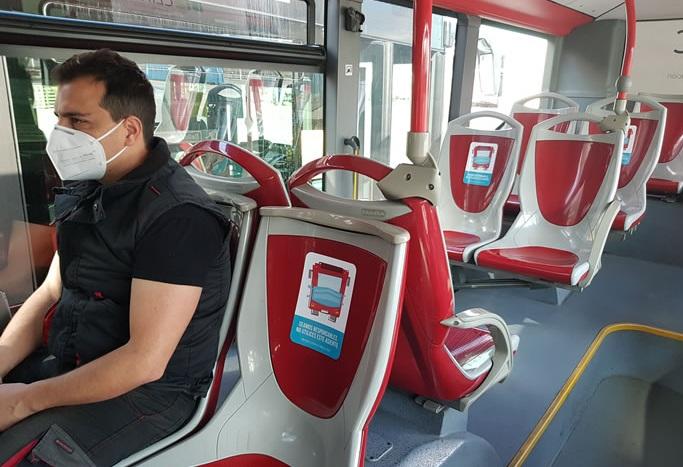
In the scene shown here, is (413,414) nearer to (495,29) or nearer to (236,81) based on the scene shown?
(236,81)

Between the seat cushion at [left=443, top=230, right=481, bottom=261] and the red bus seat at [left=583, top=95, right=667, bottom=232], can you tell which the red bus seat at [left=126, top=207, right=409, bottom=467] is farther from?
the red bus seat at [left=583, top=95, right=667, bottom=232]

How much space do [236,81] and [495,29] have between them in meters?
3.11

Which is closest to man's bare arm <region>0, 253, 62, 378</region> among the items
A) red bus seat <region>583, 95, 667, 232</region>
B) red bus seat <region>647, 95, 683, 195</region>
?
red bus seat <region>583, 95, 667, 232</region>

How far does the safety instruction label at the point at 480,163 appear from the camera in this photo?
3.50 m

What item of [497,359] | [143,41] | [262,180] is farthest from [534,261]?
[143,41]

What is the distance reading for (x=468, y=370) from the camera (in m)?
1.77

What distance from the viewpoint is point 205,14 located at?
8.70 ft

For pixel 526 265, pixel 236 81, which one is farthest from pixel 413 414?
pixel 236 81

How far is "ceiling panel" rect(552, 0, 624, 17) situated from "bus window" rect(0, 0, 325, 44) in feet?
10.6

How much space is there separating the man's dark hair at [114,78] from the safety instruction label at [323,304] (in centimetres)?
59

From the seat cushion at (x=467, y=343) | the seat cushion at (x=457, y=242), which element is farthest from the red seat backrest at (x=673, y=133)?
the seat cushion at (x=467, y=343)

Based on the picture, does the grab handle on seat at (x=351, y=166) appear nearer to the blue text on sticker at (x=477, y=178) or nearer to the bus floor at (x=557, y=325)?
the bus floor at (x=557, y=325)

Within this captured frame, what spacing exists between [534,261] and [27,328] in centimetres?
242

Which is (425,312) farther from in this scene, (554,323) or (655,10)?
(655,10)
